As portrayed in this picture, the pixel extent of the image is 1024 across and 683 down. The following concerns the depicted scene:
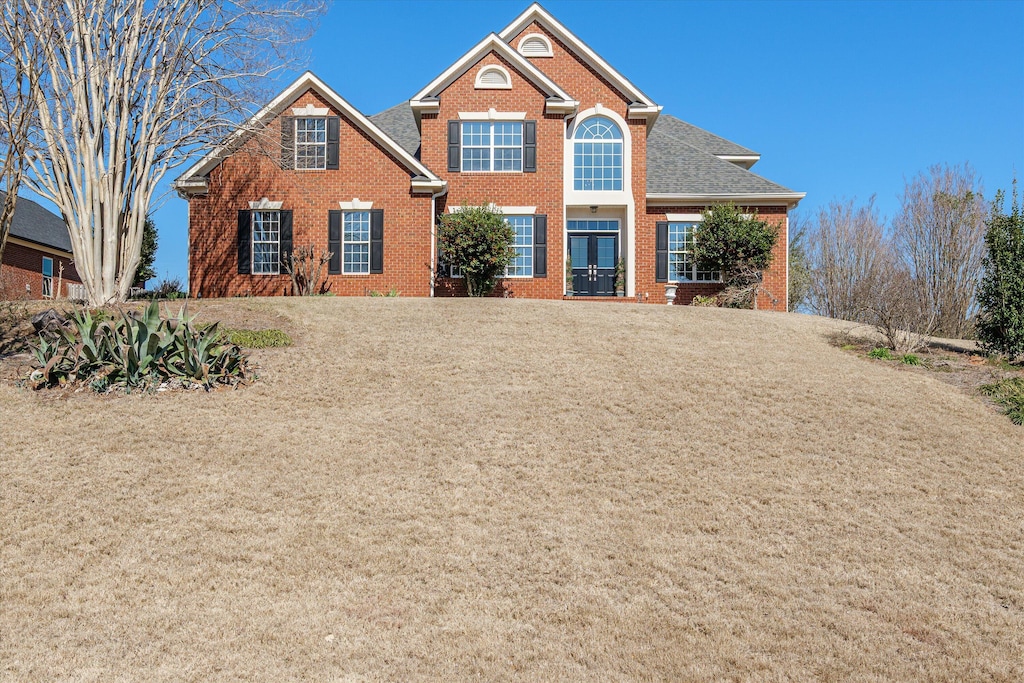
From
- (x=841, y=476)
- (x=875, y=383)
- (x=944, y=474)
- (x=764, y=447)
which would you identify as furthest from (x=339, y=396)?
(x=875, y=383)

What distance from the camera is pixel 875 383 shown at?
1362 cm

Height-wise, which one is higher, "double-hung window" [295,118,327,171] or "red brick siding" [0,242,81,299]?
"double-hung window" [295,118,327,171]

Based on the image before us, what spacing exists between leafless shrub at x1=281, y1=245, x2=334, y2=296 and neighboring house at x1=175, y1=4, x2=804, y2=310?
310 millimetres

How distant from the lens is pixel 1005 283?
51.3 ft

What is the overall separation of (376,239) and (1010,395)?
1615 cm

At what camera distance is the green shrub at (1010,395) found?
1221cm

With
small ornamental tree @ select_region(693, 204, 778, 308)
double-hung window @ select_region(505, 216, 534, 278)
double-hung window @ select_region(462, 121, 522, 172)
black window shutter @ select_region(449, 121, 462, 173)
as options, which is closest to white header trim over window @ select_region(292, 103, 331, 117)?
black window shutter @ select_region(449, 121, 462, 173)

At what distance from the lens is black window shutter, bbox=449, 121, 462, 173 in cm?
2384

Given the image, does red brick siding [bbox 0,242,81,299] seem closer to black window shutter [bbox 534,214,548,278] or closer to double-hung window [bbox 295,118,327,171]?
double-hung window [bbox 295,118,327,171]

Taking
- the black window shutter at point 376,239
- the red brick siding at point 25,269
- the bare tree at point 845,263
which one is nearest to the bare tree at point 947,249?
the bare tree at point 845,263

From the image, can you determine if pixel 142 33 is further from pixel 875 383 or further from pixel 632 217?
pixel 875 383

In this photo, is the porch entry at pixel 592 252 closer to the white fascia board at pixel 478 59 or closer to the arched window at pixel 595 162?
the arched window at pixel 595 162

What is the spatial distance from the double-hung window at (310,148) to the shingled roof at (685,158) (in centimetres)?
352

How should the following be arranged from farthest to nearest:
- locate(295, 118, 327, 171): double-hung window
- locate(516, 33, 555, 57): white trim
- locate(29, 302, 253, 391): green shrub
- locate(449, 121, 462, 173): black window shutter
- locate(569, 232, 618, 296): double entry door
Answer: locate(516, 33, 555, 57): white trim < locate(569, 232, 618, 296): double entry door < locate(449, 121, 462, 173): black window shutter < locate(295, 118, 327, 171): double-hung window < locate(29, 302, 253, 391): green shrub
